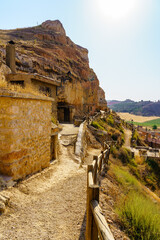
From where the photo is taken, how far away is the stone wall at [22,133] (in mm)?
4887

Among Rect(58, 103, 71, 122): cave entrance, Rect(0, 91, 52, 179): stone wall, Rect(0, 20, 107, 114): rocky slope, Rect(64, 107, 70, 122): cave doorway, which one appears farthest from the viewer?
Rect(64, 107, 70, 122): cave doorway

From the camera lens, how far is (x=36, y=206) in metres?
4.32

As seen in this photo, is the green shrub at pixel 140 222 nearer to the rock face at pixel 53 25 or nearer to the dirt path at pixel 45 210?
the dirt path at pixel 45 210

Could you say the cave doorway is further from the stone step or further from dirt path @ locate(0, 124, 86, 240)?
the stone step

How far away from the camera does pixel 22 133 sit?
550 centimetres

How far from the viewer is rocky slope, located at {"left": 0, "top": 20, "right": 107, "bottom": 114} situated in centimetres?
1906

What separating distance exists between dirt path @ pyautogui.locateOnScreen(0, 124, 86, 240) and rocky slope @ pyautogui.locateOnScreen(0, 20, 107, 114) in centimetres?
1307

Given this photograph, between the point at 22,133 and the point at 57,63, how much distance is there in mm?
21812

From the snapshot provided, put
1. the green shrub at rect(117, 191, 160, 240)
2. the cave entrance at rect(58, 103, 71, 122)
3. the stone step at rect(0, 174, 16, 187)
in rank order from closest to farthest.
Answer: the green shrub at rect(117, 191, 160, 240)
the stone step at rect(0, 174, 16, 187)
the cave entrance at rect(58, 103, 71, 122)

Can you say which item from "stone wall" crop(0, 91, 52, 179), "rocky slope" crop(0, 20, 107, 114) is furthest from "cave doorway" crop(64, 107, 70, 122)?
"stone wall" crop(0, 91, 52, 179)

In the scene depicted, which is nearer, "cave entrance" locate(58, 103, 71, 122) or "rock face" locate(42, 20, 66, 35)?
"cave entrance" locate(58, 103, 71, 122)

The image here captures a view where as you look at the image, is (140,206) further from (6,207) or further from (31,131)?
(31,131)

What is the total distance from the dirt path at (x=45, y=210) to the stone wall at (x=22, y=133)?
0.59 m

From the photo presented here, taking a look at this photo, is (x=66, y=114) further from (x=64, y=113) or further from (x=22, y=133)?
(x=22, y=133)
